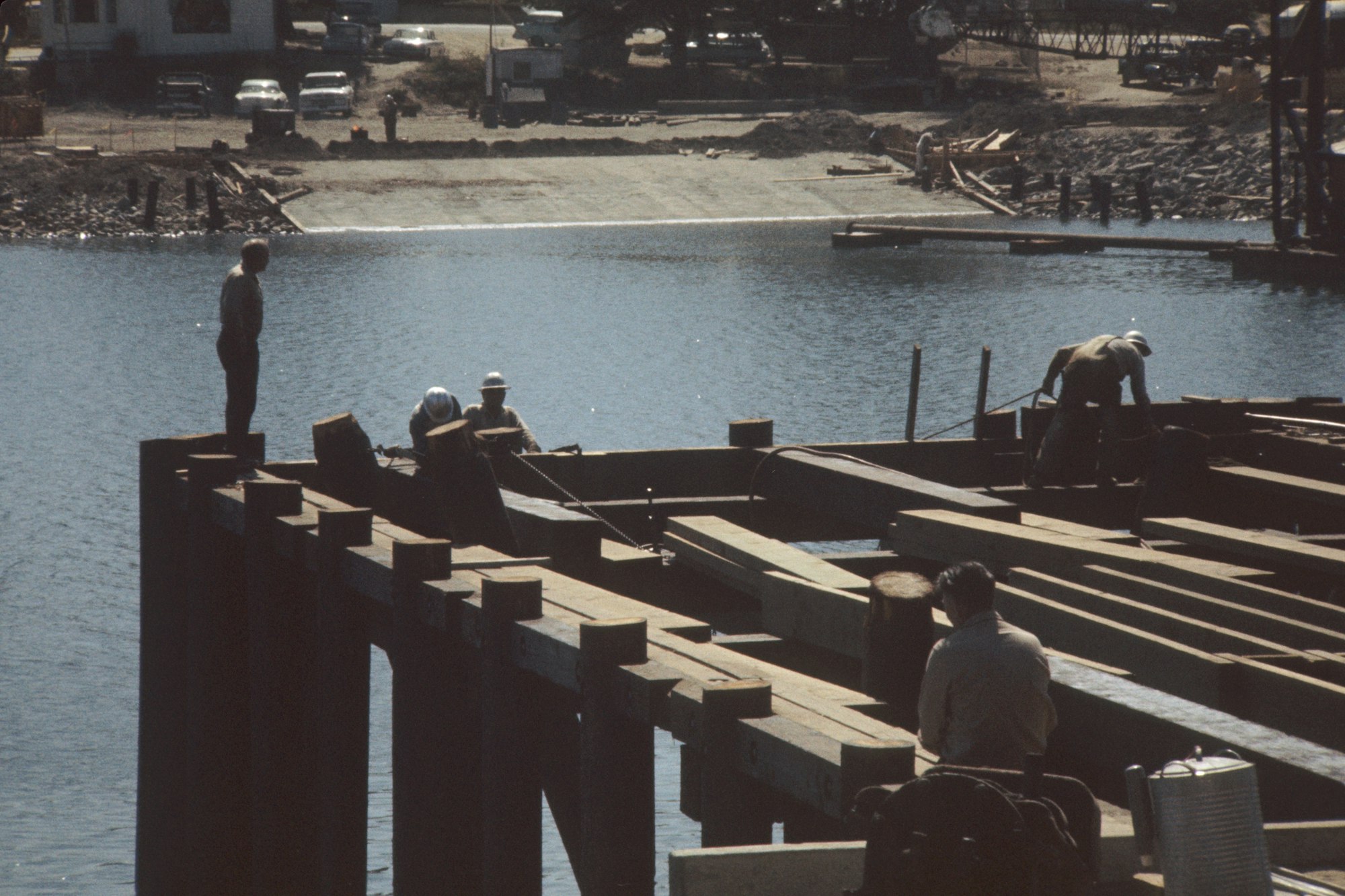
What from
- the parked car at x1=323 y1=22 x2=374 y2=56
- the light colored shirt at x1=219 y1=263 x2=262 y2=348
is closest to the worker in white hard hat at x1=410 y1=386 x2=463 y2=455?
the light colored shirt at x1=219 y1=263 x2=262 y2=348

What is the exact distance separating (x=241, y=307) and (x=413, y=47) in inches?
3184

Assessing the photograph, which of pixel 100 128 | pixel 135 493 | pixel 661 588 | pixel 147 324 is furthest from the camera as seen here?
pixel 100 128

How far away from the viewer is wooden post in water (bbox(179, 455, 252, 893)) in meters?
12.6

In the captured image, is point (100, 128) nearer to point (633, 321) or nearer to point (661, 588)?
point (633, 321)

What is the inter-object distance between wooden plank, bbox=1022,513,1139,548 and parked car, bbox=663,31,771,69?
83898 millimetres

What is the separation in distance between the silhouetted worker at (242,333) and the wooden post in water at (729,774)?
313 inches

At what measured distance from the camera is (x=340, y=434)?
13.6 metres

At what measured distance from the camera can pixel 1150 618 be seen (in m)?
9.99

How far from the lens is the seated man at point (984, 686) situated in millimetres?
6961

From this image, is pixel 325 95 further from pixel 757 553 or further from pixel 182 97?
pixel 757 553

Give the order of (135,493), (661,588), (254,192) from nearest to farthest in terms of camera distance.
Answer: (661,588) → (135,493) → (254,192)

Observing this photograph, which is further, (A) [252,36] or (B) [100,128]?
(A) [252,36]

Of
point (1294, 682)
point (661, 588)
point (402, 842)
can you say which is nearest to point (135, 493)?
point (661, 588)

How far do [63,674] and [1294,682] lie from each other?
14670 millimetres
